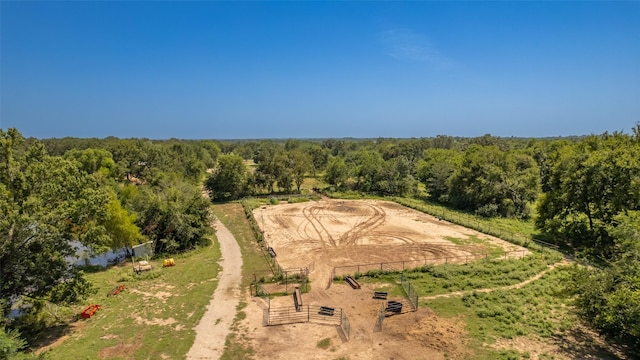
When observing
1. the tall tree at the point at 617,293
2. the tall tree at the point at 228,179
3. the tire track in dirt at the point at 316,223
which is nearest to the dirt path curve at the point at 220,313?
the tire track in dirt at the point at 316,223

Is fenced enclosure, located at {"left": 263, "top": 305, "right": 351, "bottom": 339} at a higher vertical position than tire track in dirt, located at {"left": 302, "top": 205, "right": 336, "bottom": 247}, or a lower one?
lower

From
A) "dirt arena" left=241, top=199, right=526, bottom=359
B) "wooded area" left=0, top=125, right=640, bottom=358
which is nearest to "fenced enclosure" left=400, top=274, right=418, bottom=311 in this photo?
"dirt arena" left=241, top=199, right=526, bottom=359

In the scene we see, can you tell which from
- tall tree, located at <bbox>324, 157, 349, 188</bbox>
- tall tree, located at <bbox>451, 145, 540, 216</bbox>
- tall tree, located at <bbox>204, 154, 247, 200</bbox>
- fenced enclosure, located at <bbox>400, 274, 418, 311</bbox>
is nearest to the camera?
fenced enclosure, located at <bbox>400, 274, 418, 311</bbox>

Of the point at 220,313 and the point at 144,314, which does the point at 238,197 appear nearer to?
the point at 144,314

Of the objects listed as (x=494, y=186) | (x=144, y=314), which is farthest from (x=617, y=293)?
(x=494, y=186)

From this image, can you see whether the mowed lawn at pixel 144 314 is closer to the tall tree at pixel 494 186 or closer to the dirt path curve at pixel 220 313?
the dirt path curve at pixel 220 313

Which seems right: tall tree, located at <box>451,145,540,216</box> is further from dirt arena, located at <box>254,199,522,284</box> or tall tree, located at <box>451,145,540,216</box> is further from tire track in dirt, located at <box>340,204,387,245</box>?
tire track in dirt, located at <box>340,204,387,245</box>
